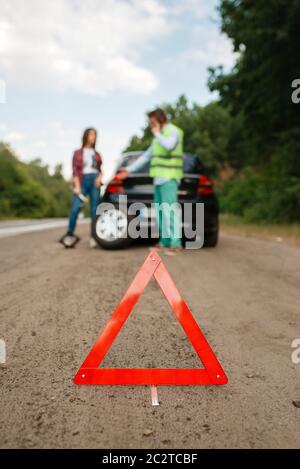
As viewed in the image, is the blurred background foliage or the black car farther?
the blurred background foliage

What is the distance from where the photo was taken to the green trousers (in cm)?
678

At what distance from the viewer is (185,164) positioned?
25.4 ft

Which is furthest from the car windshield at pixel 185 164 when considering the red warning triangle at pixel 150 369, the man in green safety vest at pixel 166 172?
the red warning triangle at pixel 150 369

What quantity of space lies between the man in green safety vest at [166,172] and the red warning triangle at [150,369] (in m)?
4.14

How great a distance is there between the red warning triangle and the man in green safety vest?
4143mm

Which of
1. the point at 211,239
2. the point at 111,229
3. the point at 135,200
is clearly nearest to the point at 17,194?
the point at 211,239

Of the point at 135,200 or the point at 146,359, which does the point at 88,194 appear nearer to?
the point at 135,200

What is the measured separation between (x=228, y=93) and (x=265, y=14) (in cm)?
509

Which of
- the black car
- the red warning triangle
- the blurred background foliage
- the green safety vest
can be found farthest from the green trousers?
the blurred background foliage

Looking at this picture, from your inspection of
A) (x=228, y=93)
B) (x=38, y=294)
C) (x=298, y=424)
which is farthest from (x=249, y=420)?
(x=228, y=93)

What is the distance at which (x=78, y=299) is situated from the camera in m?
4.30

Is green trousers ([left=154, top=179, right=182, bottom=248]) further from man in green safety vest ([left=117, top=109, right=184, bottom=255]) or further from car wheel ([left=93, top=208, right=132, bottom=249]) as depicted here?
car wheel ([left=93, top=208, right=132, bottom=249])

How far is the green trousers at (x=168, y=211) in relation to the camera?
6.78 m
